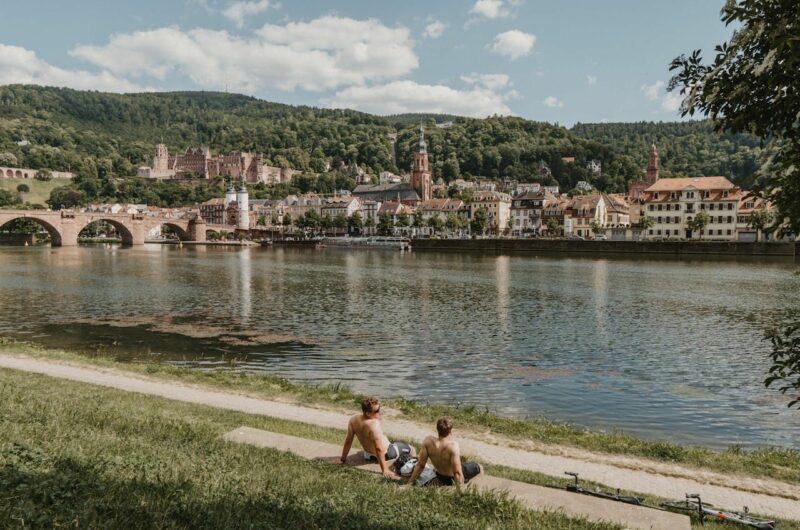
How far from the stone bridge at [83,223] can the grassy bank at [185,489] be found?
129725 millimetres

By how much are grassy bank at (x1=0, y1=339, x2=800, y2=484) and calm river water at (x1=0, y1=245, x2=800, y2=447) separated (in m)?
2.08

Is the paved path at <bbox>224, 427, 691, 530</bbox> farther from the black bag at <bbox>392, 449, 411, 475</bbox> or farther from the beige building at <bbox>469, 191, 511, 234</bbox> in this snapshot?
the beige building at <bbox>469, 191, 511, 234</bbox>

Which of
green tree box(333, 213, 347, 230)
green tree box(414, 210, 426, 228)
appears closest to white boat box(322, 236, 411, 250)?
green tree box(414, 210, 426, 228)

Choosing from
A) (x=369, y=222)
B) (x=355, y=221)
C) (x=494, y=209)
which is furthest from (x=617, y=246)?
(x=369, y=222)

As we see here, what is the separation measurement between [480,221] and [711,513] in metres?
140

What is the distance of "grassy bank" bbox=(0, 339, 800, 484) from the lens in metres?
11.5

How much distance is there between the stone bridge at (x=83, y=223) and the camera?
126 metres

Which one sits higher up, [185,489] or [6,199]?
[6,199]

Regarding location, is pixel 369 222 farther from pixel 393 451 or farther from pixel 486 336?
pixel 393 451

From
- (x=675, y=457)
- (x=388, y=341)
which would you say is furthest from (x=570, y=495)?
(x=388, y=341)

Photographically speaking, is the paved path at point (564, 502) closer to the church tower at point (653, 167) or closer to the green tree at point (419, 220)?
the green tree at point (419, 220)

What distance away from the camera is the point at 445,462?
27.5 ft

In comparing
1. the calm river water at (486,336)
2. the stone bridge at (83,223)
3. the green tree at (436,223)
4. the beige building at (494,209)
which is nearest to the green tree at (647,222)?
the beige building at (494,209)

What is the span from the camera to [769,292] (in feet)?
152
